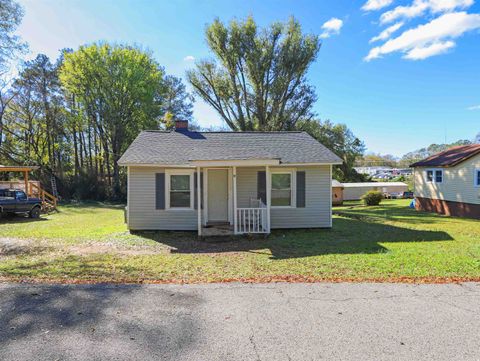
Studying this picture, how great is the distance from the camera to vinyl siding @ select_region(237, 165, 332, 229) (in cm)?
1199

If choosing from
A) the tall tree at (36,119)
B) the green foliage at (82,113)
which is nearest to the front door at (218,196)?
the green foliage at (82,113)

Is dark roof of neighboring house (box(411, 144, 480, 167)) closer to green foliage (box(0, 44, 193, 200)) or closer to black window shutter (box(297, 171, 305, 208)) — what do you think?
black window shutter (box(297, 171, 305, 208))

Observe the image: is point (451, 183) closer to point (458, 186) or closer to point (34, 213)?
point (458, 186)

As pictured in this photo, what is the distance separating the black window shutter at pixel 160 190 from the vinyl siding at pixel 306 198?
272 cm

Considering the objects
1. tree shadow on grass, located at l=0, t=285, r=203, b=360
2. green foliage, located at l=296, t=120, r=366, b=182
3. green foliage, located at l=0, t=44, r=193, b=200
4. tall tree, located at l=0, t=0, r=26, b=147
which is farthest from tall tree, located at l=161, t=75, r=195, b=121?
tree shadow on grass, located at l=0, t=285, r=203, b=360

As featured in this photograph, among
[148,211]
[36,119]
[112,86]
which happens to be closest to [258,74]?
[112,86]

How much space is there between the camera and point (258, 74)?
25.1 m

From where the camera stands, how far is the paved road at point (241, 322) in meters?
3.44

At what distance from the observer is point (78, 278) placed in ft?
20.0

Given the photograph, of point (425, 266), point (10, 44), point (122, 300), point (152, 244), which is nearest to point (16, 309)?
point (122, 300)

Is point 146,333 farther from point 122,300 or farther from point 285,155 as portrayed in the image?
point 285,155

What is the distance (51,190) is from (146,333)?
30.7 meters

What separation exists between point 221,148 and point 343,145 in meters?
30.6

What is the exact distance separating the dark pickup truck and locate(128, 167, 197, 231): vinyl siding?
8837 millimetres
